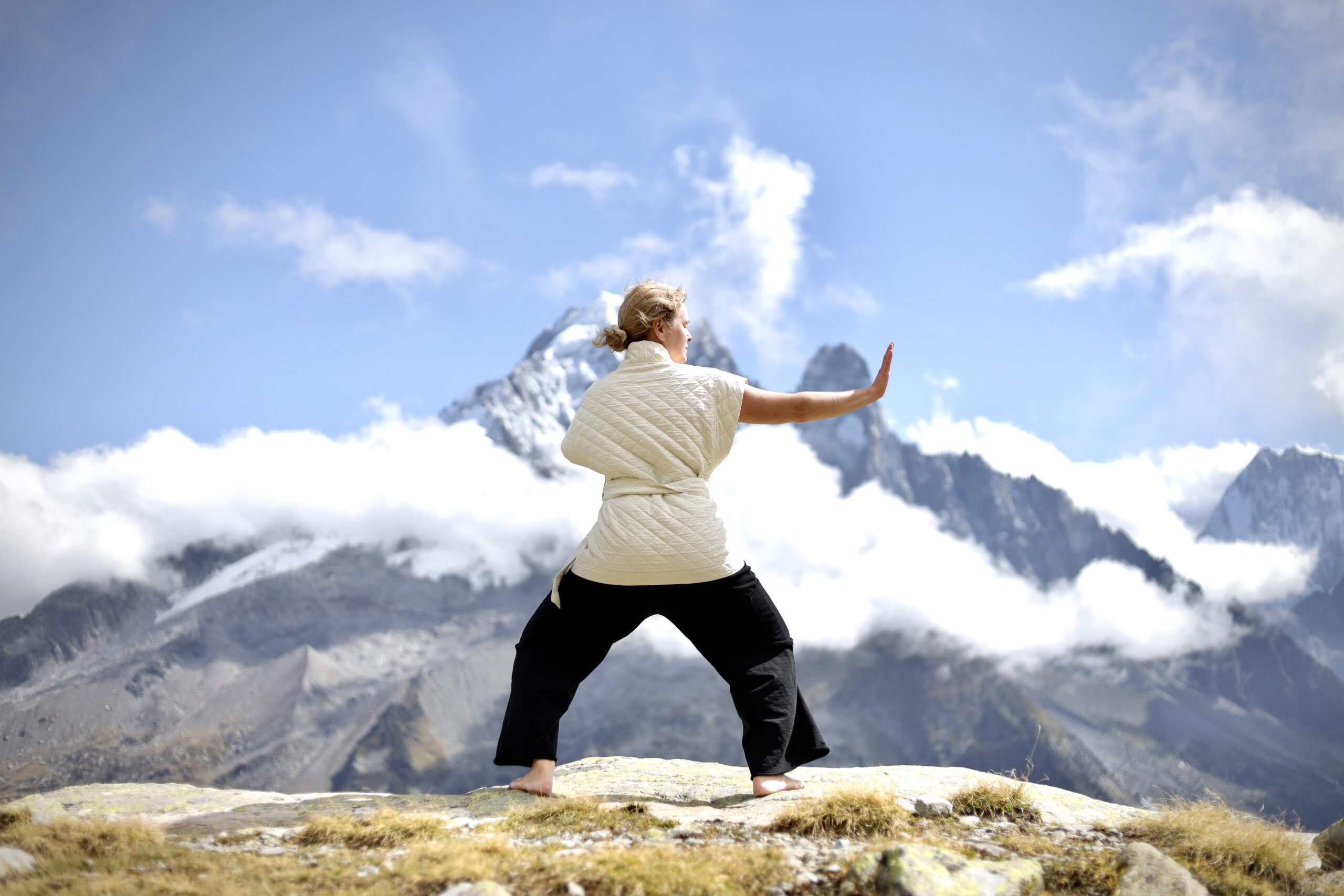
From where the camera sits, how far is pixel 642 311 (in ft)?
19.9

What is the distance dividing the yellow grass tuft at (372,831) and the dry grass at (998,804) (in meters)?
3.52

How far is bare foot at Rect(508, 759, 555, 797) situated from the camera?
6121mm

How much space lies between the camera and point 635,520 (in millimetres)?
5762

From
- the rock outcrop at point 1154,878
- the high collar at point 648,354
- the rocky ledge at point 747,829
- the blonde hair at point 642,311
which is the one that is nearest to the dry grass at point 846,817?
the rocky ledge at point 747,829

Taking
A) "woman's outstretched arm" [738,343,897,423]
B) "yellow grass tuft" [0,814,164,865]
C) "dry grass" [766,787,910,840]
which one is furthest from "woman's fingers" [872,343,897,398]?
"yellow grass tuft" [0,814,164,865]

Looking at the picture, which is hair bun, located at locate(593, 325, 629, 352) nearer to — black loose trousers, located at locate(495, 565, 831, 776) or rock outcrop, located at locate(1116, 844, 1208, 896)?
black loose trousers, located at locate(495, 565, 831, 776)

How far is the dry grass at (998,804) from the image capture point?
215 inches

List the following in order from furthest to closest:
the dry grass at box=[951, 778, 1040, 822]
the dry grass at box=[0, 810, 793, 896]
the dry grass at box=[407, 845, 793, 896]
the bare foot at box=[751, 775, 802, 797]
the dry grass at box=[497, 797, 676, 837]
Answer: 1. the bare foot at box=[751, 775, 802, 797]
2. the dry grass at box=[951, 778, 1040, 822]
3. the dry grass at box=[497, 797, 676, 837]
4. the dry grass at box=[407, 845, 793, 896]
5. the dry grass at box=[0, 810, 793, 896]

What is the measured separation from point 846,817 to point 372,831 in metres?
2.82

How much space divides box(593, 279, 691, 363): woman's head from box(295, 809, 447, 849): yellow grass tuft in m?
3.50

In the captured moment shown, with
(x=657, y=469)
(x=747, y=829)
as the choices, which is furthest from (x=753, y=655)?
(x=657, y=469)

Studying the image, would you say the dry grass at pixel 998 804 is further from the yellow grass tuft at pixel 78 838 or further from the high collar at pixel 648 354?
the yellow grass tuft at pixel 78 838

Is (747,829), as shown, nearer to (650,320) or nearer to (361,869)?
(361,869)

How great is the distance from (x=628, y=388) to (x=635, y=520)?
1.00 m
